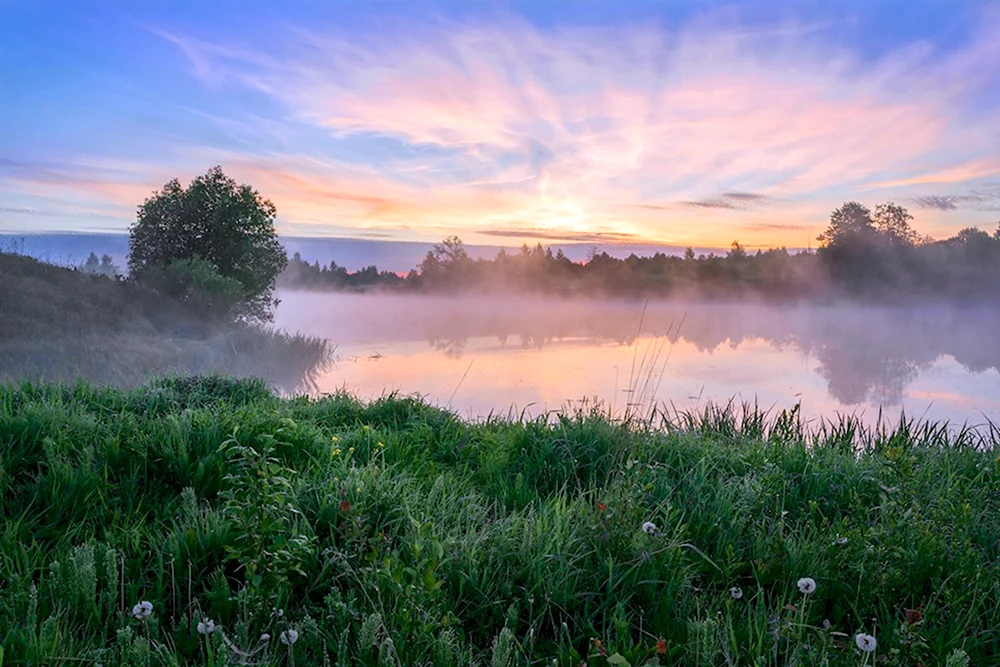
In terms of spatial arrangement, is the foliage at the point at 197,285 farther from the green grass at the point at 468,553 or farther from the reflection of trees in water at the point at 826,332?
the green grass at the point at 468,553

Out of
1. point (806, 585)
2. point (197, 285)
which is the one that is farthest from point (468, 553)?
point (197, 285)

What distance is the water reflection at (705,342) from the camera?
14.1 metres

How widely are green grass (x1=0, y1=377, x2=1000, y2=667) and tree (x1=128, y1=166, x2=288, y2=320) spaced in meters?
17.3

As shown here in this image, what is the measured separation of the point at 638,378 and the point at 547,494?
103 inches

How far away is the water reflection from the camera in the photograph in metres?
14.1

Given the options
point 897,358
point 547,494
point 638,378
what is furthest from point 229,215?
point 897,358

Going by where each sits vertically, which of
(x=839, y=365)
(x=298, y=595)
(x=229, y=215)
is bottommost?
(x=839, y=365)

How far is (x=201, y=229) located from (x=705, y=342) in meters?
21.2

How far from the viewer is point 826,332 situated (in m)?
31.1

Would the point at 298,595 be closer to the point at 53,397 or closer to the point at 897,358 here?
the point at 53,397

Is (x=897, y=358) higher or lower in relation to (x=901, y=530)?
lower

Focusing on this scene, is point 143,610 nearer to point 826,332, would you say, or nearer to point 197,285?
point 197,285

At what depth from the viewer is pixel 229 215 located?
20.5m

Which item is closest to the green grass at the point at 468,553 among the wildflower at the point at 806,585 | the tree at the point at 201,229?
the wildflower at the point at 806,585
